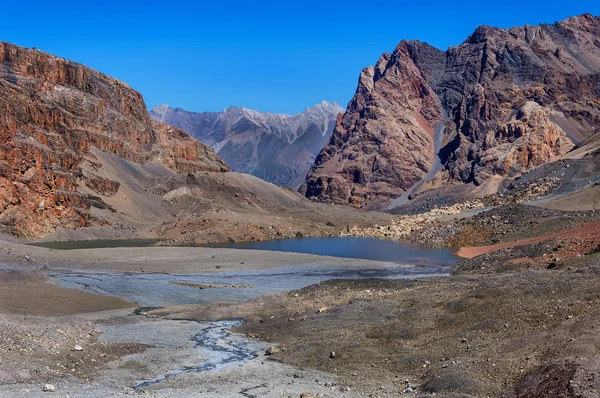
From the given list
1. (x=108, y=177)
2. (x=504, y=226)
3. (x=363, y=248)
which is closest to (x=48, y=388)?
(x=363, y=248)

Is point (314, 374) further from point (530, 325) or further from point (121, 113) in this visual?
point (121, 113)

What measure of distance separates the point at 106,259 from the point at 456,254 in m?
39.0

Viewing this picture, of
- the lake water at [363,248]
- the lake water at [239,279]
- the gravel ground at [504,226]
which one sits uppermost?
the gravel ground at [504,226]

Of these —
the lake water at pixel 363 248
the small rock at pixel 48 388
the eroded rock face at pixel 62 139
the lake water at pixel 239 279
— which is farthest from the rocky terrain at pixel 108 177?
the small rock at pixel 48 388

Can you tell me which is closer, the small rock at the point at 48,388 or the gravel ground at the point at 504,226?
the small rock at the point at 48,388

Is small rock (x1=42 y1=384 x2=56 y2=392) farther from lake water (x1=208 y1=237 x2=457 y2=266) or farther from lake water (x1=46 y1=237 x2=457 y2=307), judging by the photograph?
lake water (x1=208 y1=237 x2=457 y2=266)

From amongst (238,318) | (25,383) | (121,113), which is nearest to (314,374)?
(25,383)

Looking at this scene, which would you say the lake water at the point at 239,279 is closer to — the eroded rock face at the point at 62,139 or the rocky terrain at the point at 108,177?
the rocky terrain at the point at 108,177

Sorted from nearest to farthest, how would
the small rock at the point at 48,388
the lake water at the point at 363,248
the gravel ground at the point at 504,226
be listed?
the small rock at the point at 48,388 → the lake water at the point at 363,248 → the gravel ground at the point at 504,226

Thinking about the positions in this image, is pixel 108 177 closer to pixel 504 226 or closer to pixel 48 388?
pixel 504 226

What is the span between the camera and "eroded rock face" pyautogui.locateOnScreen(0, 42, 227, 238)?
9469 centimetres

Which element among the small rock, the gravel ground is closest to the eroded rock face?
the gravel ground

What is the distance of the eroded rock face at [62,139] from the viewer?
94688mm

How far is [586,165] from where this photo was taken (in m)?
126
